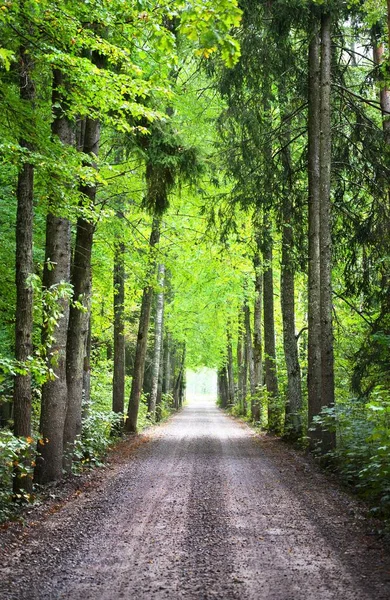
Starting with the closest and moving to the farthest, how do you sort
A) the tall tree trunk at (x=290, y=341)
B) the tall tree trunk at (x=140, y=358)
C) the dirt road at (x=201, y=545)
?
the dirt road at (x=201, y=545)
the tall tree trunk at (x=290, y=341)
the tall tree trunk at (x=140, y=358)

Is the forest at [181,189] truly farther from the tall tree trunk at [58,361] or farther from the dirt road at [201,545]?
the dirt road at [201,545]

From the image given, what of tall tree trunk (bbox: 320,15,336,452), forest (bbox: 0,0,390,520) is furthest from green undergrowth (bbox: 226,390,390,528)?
tall tree trunk (bbox: 320,15,336,452)

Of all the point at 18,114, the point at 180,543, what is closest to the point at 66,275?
the point at 18,114

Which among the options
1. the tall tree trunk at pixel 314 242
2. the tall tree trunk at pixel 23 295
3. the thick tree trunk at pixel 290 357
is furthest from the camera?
the thick tree trunk at pixel 290 357

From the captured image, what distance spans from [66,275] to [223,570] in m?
5.84

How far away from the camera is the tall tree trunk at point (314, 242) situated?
504 inches

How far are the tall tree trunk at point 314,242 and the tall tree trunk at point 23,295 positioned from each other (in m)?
7.02

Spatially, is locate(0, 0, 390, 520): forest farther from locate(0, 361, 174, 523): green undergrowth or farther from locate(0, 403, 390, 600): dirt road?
locate(0, 403, 390, 600): dirt road

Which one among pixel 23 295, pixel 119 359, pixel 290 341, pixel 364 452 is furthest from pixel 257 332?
pixel 23 295

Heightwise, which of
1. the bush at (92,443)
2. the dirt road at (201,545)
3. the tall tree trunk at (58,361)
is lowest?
the dirt road at (201,545)

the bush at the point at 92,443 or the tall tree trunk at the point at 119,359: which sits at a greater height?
the tall tree trunk at the point at 119,359

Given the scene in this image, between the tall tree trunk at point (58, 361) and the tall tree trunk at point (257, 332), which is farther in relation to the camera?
the tall tree trunk at point (257, 332)

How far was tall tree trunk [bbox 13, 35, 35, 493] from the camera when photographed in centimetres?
776

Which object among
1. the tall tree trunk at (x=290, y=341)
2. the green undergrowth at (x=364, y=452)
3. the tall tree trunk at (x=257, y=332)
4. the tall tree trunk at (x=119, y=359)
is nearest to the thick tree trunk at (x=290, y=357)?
the tall tree trunk at (x=290, y=341)
